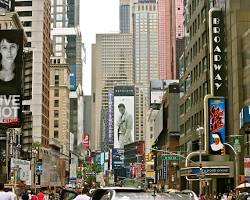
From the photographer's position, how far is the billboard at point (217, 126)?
71062 mm

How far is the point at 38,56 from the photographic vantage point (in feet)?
444

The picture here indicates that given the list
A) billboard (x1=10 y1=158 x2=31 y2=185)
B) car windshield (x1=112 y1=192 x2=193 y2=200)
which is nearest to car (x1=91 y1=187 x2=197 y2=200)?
car windshield (x1=112 y1=192 x2=193 y2=200)

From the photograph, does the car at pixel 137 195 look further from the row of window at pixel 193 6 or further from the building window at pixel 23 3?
the building window at pixel 23 3

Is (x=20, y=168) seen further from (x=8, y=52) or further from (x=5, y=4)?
(x=5, y=4)

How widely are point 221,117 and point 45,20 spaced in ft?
260

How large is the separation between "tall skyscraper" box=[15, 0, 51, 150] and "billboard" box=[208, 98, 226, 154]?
65249mm

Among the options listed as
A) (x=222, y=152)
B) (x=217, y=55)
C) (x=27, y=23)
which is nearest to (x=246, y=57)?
(x=217, y=55)

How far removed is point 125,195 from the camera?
12.8m

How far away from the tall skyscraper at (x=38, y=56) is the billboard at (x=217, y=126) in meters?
65.2

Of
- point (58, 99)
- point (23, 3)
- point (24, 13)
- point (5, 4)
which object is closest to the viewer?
point (5, 4)

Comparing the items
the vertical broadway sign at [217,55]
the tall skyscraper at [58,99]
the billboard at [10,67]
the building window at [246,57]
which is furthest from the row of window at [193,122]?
the tall skyscraper at [58,99]

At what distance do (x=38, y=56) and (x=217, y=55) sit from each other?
70.1m

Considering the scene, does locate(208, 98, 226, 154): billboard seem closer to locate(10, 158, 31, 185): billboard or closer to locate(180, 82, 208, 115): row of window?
locate(180, 82, 208, 115): row of window

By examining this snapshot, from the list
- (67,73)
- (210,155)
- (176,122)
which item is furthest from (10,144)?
(67,73)
